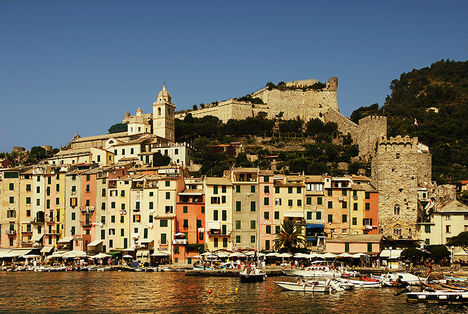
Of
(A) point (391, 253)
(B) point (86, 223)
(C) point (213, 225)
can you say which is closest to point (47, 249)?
(B) point (86, 223)

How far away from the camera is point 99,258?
6725cm

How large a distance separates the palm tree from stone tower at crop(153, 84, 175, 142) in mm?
47106

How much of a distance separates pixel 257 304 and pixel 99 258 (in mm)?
28878

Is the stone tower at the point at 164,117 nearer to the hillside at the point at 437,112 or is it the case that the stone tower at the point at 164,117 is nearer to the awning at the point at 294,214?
the hillside at the point at 437,112

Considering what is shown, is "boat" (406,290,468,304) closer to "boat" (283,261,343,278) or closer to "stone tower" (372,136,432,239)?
"boat" (283,261,343,278)

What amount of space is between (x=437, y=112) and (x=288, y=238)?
80867 millimetres

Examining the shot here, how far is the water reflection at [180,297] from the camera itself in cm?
4234

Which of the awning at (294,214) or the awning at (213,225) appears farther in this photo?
the awning at (213,225)

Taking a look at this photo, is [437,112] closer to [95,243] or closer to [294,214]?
[294,214]

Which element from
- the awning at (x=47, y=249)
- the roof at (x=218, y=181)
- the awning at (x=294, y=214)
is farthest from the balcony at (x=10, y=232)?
the awning at (x=294, y=214)

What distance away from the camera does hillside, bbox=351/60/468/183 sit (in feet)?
331

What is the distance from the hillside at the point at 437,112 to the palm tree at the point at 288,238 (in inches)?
1326

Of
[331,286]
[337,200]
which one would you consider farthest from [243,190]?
[331,286]

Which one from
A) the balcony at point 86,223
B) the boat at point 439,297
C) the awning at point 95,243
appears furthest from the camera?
the balcony at point 86,223
